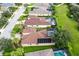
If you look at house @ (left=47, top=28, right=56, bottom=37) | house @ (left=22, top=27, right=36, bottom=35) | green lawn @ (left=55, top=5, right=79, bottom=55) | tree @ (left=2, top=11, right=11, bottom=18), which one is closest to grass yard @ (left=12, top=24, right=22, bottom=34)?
house @ (left=22, top=27, right=36, bottom=35)

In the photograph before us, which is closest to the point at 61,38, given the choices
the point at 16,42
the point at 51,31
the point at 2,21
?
the point at 51,31

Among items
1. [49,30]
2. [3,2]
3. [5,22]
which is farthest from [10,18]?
[49,30]

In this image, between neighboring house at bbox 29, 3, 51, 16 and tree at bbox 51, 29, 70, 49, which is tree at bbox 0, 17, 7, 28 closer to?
neighboring house at bbox 29, 3, 51, 16

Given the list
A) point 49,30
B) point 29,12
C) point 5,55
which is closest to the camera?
point 5,55

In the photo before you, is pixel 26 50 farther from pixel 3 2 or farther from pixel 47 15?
pixel 3 2

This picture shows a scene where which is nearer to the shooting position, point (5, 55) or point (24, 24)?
point (5, 55)

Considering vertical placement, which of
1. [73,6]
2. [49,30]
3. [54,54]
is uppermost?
[73,6]

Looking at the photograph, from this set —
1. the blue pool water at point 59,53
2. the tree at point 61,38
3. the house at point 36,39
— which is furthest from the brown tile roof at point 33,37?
the blue pool water at point 59,53
